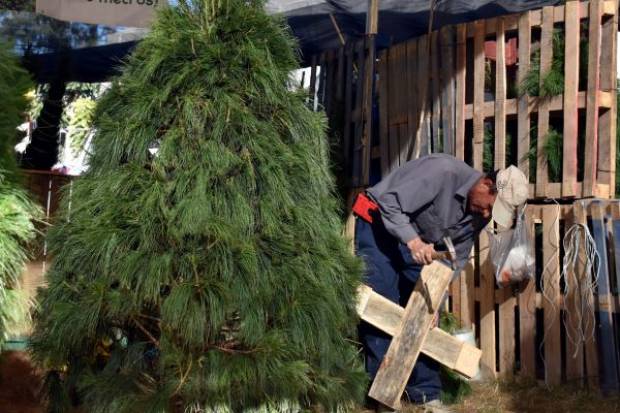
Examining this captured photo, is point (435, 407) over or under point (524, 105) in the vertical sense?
under

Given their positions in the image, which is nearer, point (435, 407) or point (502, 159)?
point (435, 407)

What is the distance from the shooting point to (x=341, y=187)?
6.46 meters

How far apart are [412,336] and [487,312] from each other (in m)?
1.26

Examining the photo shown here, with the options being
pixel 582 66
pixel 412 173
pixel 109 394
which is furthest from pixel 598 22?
pixel 109 394

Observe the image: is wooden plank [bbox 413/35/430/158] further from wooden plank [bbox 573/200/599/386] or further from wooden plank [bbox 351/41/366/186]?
wooden plank [bbox 573/200/599/386]

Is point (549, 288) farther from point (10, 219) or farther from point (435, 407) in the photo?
point (10, 219)

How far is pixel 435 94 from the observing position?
18.3 ft

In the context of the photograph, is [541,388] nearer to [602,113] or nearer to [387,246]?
[387,246]

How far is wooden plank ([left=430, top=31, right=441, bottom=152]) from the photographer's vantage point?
219 inches

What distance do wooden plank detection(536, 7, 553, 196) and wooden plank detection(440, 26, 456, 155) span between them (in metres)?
0.67

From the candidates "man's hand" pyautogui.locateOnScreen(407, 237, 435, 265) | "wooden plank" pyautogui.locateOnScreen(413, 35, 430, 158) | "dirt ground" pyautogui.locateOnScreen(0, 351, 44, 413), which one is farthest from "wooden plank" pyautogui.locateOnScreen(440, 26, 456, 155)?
"dirt ground" pyautogui.locateOnScreen(0, 351, 44, 413)

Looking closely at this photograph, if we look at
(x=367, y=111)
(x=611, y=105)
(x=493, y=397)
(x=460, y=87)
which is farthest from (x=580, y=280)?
(x=367, y=111)

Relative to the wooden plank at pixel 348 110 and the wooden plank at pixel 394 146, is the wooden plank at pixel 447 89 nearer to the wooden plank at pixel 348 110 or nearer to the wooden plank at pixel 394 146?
the wooden plank at pixel 394 146

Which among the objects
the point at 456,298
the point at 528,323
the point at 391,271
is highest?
the point at 391,271
